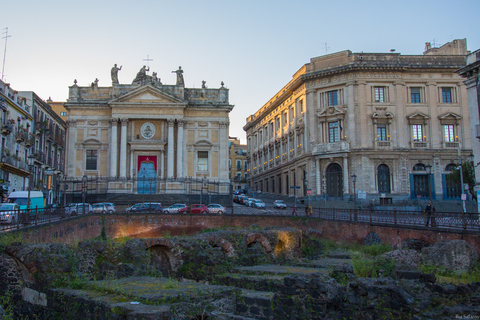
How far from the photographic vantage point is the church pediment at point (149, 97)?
48188mm

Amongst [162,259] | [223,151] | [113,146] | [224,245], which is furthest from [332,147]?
[162,259]

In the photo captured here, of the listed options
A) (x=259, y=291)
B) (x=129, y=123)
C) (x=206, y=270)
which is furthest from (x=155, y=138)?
(x=259, y=291)

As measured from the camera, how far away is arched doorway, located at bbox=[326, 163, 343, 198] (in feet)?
170

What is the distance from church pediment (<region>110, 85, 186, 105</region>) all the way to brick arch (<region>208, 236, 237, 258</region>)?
3081cm

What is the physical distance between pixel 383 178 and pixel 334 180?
5.33m

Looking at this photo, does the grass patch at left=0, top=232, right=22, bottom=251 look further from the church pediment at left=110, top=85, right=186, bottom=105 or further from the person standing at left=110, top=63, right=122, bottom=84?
the person standing at left=110, top=63, right=122, bottom=84

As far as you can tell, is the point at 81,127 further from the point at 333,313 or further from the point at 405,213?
the point at 333,313

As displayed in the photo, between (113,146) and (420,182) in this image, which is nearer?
(113,146)

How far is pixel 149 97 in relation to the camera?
48375 millimetres

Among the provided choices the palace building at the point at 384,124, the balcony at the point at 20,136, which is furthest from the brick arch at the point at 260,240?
the balcony at the point at 20,136

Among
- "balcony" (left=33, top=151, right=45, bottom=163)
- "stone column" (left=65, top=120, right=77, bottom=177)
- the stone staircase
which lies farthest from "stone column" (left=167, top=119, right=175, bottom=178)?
the stone staircase

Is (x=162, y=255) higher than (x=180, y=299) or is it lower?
higher

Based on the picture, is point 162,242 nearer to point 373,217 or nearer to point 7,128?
point 373,217

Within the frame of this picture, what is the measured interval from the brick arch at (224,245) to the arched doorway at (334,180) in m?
33.8
